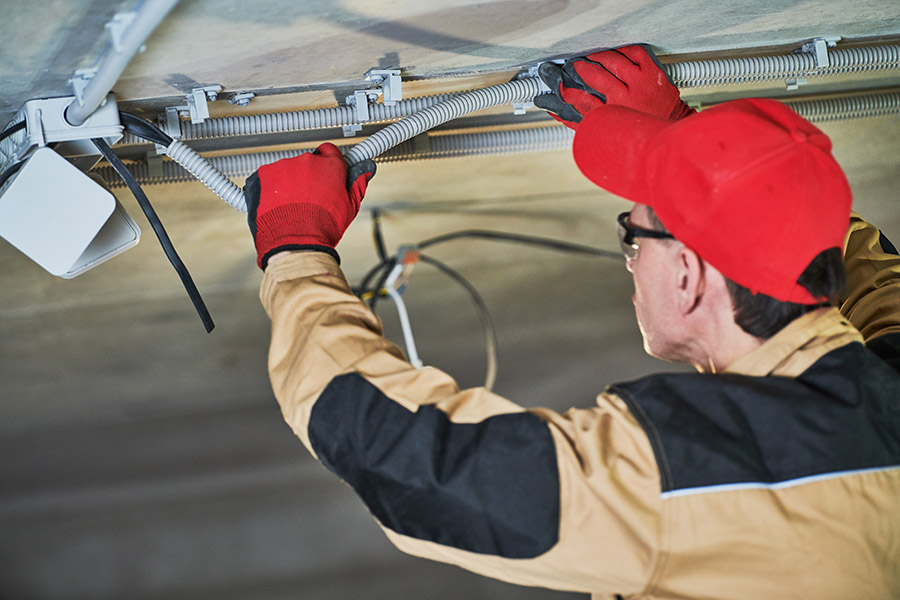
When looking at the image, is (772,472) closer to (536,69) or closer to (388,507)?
(388,507)

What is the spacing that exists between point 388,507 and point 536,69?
0.75 meters

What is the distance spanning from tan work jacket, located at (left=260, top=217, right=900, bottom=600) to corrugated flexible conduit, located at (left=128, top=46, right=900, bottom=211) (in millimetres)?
362

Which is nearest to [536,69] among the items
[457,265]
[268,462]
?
[457,265]

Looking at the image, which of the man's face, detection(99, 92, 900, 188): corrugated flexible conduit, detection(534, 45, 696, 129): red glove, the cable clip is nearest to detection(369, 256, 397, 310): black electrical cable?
detection(99, 92, 900, 188): corrugated flexible conduit

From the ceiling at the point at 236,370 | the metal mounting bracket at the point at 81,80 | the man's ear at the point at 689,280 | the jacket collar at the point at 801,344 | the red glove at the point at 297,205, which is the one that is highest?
the metal mounting bracket at the point at 81,80

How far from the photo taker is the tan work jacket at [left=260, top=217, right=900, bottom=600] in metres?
0.87

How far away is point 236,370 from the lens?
108 inches

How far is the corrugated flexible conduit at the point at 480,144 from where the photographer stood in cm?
150

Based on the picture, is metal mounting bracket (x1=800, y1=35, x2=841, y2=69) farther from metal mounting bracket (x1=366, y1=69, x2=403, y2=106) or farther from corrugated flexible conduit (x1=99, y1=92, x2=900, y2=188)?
metal mounting bracket (x1=366, y1=69, x2=403, y2=106)

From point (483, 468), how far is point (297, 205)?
1.47ft

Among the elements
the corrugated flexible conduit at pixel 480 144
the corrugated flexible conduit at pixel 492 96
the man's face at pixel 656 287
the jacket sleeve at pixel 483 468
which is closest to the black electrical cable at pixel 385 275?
the corrugated flexible conduit at pixel 480 144

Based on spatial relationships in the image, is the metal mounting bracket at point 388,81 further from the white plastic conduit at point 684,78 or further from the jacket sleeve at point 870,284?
the jacket sleeve at point 870,284

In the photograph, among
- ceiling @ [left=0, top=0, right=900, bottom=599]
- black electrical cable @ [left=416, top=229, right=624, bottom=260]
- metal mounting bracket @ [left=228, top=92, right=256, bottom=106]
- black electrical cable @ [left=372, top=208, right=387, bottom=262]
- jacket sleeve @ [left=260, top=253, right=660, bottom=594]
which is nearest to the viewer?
jacket sleeve @ [left=260, top=253, right=660, bottom=594]

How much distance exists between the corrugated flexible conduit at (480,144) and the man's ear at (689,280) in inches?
28.6
